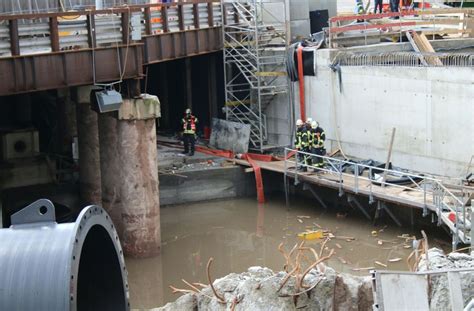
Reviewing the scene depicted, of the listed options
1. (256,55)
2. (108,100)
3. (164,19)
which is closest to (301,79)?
(256,55)

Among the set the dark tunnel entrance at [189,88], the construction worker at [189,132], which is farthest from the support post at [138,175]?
the dark tunnel entrance at [189,88]

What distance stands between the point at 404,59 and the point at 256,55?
4.98 meters

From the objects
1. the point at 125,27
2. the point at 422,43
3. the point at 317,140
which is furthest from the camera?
the point at 422,43

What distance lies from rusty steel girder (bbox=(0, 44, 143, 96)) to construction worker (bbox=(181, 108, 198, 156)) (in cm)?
647

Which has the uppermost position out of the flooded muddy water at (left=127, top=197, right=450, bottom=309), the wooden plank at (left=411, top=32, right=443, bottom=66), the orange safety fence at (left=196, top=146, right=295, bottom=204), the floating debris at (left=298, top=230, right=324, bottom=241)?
the wooden plank at (left=411, top=32, right=443, bottom=66)

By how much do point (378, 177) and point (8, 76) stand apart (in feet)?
31.3

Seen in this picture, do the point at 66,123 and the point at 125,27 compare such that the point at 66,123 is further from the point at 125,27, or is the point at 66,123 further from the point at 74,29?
the point at 74,29

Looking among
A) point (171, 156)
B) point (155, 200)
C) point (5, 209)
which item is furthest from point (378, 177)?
point (5, 209)

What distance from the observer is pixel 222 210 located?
25.6 metres

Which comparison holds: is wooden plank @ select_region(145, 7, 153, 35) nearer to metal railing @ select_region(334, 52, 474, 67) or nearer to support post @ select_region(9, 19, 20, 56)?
support post @ select_region(9, 19, 20, 56)

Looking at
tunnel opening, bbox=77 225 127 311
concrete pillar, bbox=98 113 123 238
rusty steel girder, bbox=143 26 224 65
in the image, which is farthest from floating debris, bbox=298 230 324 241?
tunnel opening, bbox=77 225 127 311

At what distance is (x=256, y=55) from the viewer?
2794 cm

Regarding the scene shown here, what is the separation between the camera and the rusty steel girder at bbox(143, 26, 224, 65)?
23.3m

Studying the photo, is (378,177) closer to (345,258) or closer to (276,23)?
(345,258)
